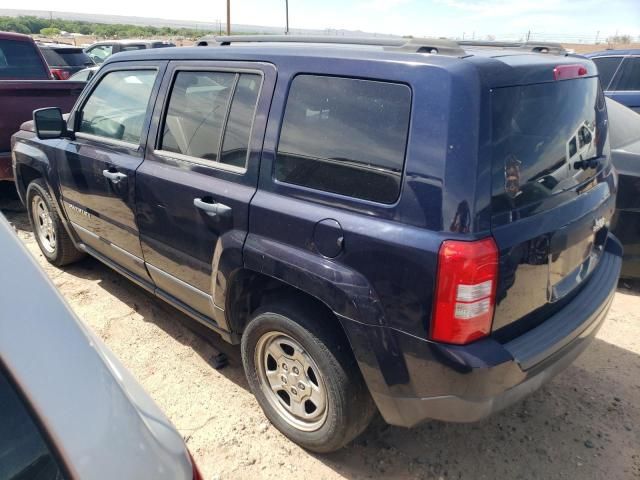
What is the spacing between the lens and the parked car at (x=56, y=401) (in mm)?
904

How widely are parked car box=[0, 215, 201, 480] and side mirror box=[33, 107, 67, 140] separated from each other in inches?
117

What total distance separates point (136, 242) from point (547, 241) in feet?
8.00

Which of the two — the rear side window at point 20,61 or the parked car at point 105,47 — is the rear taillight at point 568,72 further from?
the parked car at point 105,47

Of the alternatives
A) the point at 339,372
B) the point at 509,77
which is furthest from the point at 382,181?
the point at 339,372

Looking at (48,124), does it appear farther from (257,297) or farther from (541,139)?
(541,139)

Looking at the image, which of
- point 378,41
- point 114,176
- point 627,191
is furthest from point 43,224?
point 627,191

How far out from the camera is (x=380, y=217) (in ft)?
6.40

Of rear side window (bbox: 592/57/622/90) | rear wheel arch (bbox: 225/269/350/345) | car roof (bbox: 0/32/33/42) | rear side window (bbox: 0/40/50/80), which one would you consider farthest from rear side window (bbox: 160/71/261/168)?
rear side window (bbox: 592/57/622/90)

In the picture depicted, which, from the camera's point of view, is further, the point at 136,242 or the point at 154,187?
the point at 136,242

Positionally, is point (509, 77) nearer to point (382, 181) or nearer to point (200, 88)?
point (382, 181)

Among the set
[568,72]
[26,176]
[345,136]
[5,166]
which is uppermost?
[568,72]

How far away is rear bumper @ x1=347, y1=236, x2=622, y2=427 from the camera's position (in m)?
1.88

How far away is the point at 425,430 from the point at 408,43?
193 centimetres

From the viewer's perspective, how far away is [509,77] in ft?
6.23
